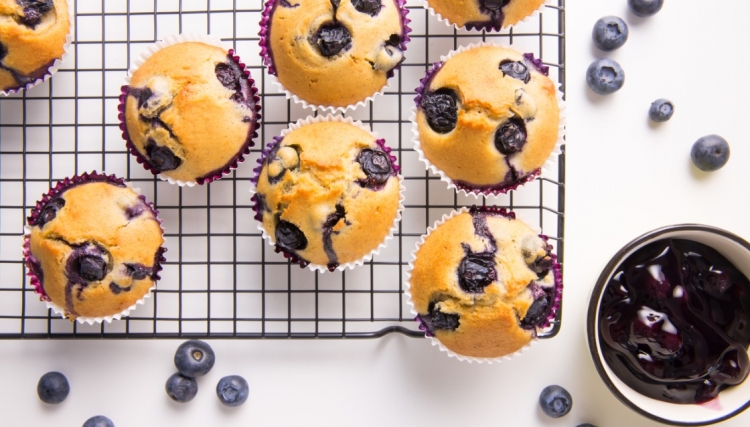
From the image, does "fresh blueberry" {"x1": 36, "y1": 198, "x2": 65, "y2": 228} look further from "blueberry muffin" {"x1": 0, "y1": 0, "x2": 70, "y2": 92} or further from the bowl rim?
the bowl rim

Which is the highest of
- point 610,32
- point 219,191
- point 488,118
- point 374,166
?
point 610,32

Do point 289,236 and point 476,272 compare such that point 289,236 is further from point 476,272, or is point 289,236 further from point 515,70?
point 515,70

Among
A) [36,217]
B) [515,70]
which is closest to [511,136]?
[515,70]

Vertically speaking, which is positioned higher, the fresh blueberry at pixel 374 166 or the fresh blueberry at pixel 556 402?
the fresh blueberry at pixel 374 166

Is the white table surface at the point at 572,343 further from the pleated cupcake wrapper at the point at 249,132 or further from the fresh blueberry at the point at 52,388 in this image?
the pleated cupcake wrapper at the point at 249,132

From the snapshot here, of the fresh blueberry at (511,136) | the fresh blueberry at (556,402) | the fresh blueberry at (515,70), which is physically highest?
the fresh blueberry at (515,70)

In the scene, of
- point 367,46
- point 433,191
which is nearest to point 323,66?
point 367,46

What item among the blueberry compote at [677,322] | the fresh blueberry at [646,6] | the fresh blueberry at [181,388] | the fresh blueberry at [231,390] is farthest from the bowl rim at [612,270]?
the fresh blueberry at [181,388]
